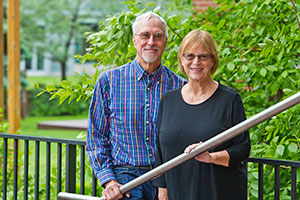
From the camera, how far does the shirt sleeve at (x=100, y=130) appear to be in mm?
2428

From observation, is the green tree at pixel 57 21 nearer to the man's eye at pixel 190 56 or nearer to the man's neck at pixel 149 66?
the man's neck at pixel 149 66

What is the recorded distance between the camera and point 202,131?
6.79 feet

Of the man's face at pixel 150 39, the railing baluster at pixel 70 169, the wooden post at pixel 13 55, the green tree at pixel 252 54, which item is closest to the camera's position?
the man's face at pixel 150 39

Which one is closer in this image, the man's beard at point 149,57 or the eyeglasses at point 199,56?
the eyeglasses at point 199,56

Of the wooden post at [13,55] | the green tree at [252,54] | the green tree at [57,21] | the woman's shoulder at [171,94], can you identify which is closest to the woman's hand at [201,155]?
the woman's shoulder at [171,94]

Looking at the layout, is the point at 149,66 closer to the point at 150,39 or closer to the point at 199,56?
the point at 150,39

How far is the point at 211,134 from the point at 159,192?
461 millimetres

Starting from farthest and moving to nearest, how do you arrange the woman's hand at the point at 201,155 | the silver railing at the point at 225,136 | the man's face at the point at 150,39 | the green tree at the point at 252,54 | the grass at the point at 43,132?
1. the grass at the point at 43,132
2. the green tree at the point at 252,54
3. the man's face at the point at 150,39
4. the woman's hand at the point at 201,155
5. the silver railing at the point at 225,136

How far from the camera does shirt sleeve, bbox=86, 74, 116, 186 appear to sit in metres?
2.43

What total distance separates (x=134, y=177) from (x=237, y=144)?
0.56 meters

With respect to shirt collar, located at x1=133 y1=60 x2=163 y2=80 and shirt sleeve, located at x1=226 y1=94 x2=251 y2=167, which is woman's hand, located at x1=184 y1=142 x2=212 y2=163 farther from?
shirt collar, located at x1=133 y1=60 x2=163 y2=80

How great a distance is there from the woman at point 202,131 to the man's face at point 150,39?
0.65 ft

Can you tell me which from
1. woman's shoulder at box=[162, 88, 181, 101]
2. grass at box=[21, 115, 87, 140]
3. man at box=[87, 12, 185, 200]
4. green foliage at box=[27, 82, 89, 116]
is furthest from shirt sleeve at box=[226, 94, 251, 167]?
green foliage at box=[27, 82, 89, 116]

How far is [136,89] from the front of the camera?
7.93 ft
